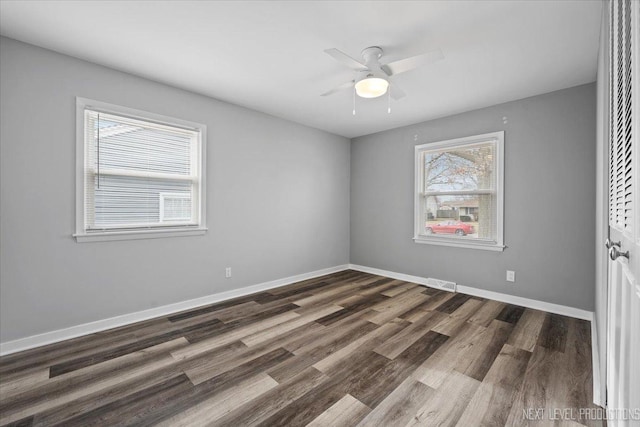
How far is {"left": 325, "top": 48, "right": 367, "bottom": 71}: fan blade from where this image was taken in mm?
2035

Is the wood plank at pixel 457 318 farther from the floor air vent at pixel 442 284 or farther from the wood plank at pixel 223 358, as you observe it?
the wood plank at pixel 223 358

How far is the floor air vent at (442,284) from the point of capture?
4020 mm

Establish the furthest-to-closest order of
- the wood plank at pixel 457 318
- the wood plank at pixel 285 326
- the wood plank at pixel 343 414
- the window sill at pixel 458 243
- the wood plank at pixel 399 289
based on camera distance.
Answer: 1. the wood plank at pixel 399 289
2. the window sill at pixel 458 243
3. the wood plank at pixel 457 318
4. the wood plank at pixel 285 326
5. the wood plank at pixel 343 414

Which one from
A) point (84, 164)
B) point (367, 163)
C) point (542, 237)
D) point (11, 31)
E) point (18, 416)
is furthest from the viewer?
point (367, 163)

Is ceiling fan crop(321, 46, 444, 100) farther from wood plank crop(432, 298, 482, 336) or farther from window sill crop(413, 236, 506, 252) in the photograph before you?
window sill crop(413, 236, 506, 252)

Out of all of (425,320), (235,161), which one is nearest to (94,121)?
(235,161)

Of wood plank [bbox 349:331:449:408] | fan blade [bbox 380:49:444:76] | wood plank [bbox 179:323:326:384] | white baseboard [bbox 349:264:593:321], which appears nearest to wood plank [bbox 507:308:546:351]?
white baseboard [bbox 349:264:593:321]

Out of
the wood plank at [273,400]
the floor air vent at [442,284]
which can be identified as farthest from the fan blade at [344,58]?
the floor air vent at [442,284]

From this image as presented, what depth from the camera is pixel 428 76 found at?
290 centimetres

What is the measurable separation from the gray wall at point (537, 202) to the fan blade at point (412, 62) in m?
2.02

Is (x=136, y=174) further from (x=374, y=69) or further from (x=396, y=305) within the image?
(x=396, y=305)

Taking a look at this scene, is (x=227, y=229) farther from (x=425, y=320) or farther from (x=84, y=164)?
(x=425, y=320)

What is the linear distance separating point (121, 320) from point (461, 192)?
441cm

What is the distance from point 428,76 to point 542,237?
232 centimetres
